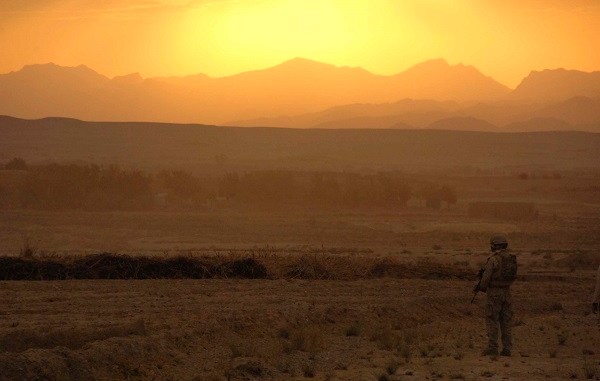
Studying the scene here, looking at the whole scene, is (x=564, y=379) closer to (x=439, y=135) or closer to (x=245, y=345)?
(x=245, y=345)

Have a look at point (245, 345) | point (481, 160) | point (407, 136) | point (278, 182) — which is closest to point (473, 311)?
point (245, 345)

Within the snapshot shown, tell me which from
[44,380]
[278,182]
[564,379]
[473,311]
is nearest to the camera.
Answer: [44,380]

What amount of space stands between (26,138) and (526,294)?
14589 centimetres

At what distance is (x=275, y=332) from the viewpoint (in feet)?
56.1

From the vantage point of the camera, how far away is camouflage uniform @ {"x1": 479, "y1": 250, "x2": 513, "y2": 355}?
622 inches

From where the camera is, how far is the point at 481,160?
157 metres

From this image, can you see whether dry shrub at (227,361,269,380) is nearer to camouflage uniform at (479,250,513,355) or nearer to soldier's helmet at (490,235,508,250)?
camouflage uniform at (479,250,513,355)

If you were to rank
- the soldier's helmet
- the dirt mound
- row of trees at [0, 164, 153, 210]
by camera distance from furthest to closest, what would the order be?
row of trees at [0, 164, 153, 210]
the dirt mound
the soldier's helmet

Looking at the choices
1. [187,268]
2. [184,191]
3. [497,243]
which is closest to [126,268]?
[187,268]

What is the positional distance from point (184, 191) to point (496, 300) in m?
49.2

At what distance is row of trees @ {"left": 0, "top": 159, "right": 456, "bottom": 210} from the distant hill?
76.8 metres

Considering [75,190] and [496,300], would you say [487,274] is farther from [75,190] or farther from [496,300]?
[75,190]

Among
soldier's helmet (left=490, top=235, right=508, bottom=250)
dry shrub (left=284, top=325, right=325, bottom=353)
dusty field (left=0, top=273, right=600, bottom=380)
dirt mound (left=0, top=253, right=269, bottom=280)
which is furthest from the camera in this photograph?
dirt mound (left=0, top=253, right=269, bottom=280)

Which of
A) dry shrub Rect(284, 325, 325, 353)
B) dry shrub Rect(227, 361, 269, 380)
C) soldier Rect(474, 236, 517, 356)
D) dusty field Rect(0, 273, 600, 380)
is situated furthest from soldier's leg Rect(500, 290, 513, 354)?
dry shrub Rect(227, 361, 269, 380)
